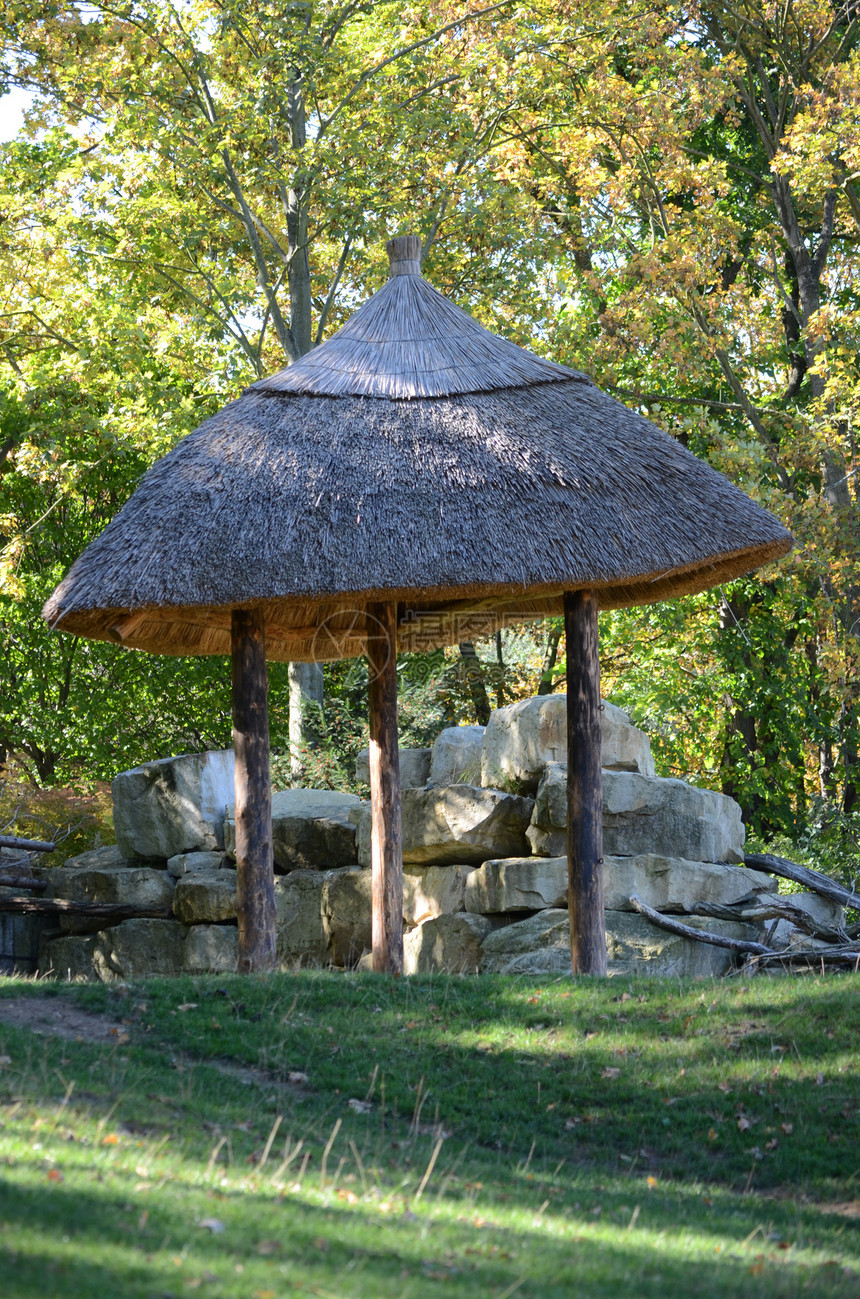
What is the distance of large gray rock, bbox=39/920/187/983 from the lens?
41.4 feet

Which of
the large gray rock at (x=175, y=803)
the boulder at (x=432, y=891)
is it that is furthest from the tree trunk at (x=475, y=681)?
the boulder at (x=432, y=891)

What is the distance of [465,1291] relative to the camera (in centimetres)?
394

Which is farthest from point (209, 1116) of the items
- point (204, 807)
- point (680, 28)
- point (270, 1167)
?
point (680, 28)

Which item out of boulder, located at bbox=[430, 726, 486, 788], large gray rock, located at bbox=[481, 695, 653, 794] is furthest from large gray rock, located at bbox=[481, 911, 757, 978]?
boulder, located at bbox=[430, 726, 486, 788]

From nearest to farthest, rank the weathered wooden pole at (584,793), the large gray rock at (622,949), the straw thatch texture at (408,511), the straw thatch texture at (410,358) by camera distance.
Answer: the straw thatch texture at (408,511)
the weathered wooden pole at (584,793)
the straw thatch texture at (410,358)
the large gray rock at (622,949)

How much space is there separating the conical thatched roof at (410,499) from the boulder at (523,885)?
2275mm

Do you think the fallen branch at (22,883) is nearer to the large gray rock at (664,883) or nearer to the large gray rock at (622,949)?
the large gray rock at (622,949)

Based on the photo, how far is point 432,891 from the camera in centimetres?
1138

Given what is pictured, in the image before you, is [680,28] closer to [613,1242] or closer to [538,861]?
[538,861]

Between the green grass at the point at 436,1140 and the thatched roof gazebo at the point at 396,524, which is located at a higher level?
the thatched roof gazebo at the point at 396,524

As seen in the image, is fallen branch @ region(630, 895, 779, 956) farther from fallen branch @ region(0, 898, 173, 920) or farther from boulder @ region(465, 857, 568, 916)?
fallen branch @ region(0, 898, 173, 920)

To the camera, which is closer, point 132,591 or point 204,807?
point 132,591

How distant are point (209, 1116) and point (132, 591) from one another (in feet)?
13.1

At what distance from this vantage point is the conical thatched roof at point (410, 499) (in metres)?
8.73
